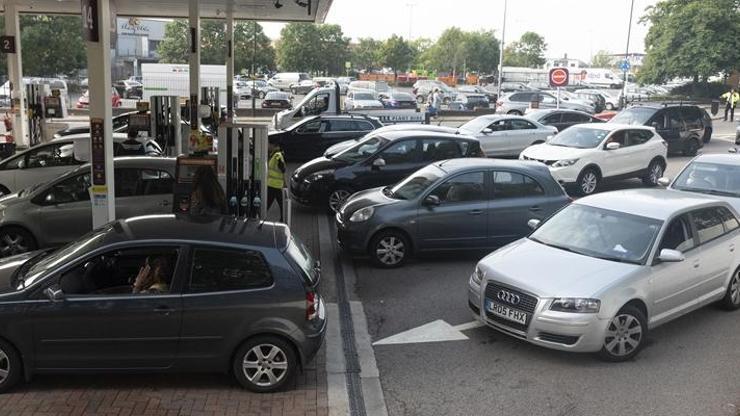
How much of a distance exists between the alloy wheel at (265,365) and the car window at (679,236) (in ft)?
14.1

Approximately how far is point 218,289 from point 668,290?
4770 mm

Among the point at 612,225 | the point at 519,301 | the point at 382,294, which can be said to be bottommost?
the point at 382,294

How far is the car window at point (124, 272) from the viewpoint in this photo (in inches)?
233

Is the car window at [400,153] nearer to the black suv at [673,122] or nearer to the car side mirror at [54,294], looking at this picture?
the car side mirror at [54,294]

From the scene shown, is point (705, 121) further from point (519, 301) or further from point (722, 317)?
point (519, 301)

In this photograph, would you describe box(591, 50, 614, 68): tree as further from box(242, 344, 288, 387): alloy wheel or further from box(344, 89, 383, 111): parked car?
box(242, 344, 288, 387): alloy wheel

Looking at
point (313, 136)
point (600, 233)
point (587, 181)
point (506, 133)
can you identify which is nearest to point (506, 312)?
point (600, 233)

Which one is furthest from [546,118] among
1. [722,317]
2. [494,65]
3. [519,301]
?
[494,65]

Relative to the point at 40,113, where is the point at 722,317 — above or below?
below

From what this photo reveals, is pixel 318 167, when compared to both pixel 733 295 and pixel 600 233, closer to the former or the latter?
pixel 600 233

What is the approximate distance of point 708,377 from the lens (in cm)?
663

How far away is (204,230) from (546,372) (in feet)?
11.8

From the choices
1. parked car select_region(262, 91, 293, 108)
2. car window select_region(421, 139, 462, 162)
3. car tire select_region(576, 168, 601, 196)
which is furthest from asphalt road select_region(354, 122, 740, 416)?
parked car select_region(262, 91, 293, 108)

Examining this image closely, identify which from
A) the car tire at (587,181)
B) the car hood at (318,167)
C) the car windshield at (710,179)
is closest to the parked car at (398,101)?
the car tire at (587,181)
